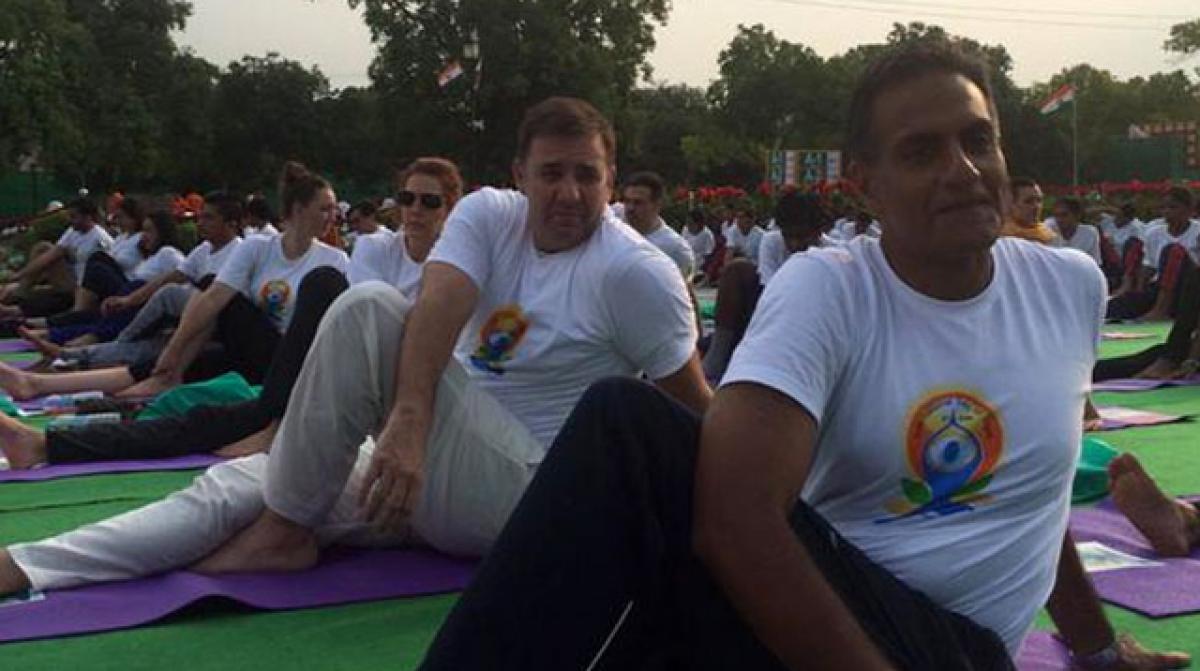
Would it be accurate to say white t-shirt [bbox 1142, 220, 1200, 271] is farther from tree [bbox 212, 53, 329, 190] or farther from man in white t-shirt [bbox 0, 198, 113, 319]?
tree [bbox 212, 53, 329, 190]

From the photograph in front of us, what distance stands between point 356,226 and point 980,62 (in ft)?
40.9

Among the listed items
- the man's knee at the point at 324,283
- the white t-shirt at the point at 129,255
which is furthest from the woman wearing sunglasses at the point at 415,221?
the white t-shirt at the point at 129,255

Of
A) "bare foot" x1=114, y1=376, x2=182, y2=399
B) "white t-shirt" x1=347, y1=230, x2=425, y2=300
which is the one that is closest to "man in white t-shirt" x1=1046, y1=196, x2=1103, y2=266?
→ "white t-shirt" x1=347, y1=230, x2=425, y2=300

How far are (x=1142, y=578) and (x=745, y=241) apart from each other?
625 inches

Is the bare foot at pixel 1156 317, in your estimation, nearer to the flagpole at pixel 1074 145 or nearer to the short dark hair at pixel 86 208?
the short dark hair at pixel 86 208

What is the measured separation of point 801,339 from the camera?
1.77 meters

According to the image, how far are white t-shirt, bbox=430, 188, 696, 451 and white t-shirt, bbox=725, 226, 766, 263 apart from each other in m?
15.0

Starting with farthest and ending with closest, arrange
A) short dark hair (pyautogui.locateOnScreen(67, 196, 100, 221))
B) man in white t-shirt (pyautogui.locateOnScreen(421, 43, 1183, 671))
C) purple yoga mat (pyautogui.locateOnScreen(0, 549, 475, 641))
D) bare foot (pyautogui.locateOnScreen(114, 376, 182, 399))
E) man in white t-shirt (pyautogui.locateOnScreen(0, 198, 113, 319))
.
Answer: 1. short dark hair (pyautogui.locateOnScreen(67, 196, 100, 221))
2. man in white t-shirt (pyautogui.locateOnScreen(0, 198, 113, 319))
3. bare foot (pyautogui.locateOnScreen(114, 376, 182, 399))
4. purple yoga mat (pyautogui.locateOnScreen(0, 549, 475, 641))
5. man in white t-shirt (pyautogui.locateOnScreen(421, 43, 1183, 671))

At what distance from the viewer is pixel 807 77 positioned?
6091 centimetres

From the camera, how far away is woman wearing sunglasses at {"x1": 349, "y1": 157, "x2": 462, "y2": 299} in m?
5.85

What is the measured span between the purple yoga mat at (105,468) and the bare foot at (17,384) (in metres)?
2.12

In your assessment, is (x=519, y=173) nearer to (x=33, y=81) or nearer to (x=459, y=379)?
(x=459, y=379)

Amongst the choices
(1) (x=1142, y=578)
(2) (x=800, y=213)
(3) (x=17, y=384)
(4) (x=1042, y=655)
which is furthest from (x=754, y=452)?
(3) (x=17, y=384)

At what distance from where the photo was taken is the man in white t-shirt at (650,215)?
9148 mm
